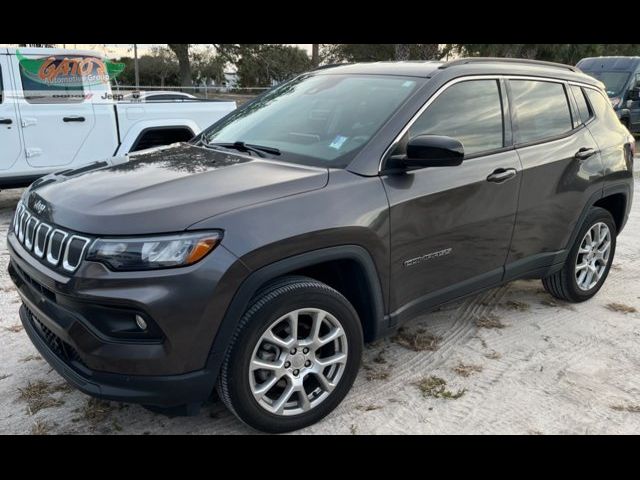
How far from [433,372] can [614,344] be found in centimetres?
140

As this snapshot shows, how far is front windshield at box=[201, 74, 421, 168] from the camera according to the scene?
10.4ft

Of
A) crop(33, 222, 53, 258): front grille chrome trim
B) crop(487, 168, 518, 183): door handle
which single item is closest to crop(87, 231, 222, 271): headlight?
crop(33, 222, 53, 258): front grille chrome trim

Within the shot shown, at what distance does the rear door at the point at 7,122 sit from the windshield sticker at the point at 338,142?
537 centimetres

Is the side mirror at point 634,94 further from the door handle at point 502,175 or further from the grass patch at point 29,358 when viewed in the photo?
the grass patch at point 29,358

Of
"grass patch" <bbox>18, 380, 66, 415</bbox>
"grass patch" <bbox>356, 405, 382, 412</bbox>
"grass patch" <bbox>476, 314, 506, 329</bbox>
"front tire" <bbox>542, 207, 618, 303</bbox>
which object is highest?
"front tire" <bbox>542, 207, 618, 303</bbox>

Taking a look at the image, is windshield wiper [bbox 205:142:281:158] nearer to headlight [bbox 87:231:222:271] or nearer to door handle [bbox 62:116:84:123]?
headlight [bbox 87:231:222:271]

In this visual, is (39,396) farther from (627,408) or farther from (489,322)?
(627,408)

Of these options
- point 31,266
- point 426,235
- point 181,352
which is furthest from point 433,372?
point 31,266

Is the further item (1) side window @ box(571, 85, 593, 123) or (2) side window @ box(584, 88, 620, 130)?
(2) side window @ box(584, 88, 620, 130)

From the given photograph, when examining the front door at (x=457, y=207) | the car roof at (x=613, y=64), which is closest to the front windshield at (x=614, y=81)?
the car roof at (x=613, y=64)

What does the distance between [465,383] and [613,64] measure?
14593 millimetres

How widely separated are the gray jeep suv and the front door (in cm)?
1

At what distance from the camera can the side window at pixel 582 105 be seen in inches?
169

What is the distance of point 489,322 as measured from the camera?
4.23 meters
